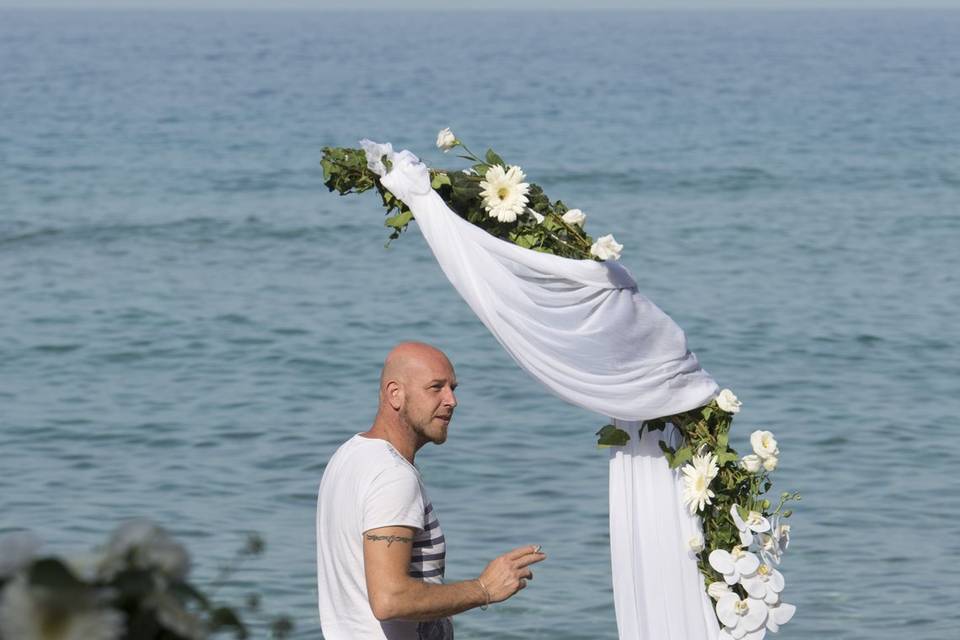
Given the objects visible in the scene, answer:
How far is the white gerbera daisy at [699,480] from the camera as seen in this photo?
5.14 metres

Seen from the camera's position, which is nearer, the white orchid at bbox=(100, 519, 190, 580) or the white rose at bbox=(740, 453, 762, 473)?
the white orchid at bbox=(100, 519, 190, 580)

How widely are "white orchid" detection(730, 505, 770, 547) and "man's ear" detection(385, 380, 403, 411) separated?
121cm

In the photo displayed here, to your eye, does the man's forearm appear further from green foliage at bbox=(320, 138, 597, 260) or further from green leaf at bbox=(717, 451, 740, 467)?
green foliage at bbox=(320, 138, 597, 260)

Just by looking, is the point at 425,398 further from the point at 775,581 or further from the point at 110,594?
the point at 110,594

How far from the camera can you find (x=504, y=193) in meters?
5.34

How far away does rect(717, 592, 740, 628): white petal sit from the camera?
17.1 ft

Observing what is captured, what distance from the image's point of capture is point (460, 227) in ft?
17.1

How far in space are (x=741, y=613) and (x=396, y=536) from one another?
4.36 feet

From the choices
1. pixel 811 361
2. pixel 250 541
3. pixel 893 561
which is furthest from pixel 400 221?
pixel 811 361

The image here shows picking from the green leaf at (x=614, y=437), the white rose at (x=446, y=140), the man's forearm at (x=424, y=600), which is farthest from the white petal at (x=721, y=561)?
the white rose at (x=446, y=140)

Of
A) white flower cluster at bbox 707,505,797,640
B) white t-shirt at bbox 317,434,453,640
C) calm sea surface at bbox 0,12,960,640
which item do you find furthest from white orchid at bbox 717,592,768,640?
calm sea surface at bbox 0,12,960,640

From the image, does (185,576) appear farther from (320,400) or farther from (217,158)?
(217,158)

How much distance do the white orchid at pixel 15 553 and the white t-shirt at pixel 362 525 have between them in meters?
2.38

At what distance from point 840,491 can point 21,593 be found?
987 centimetres
